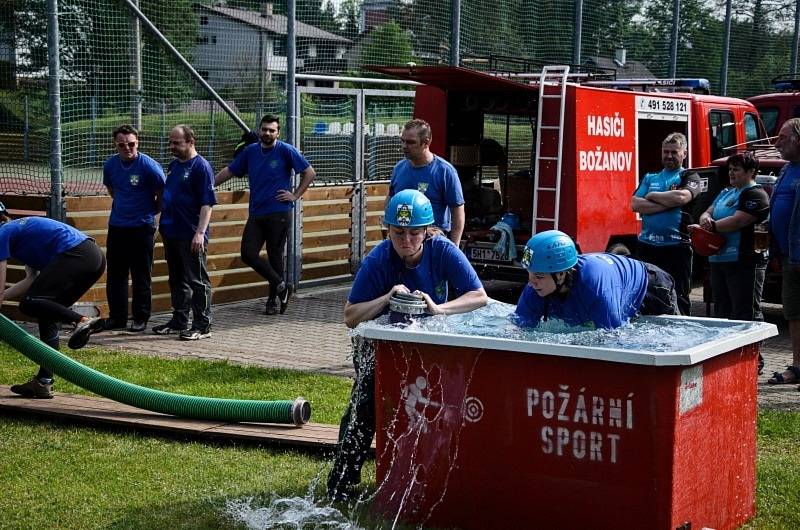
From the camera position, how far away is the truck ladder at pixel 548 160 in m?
12.1

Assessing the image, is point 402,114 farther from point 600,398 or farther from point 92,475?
point 600,398

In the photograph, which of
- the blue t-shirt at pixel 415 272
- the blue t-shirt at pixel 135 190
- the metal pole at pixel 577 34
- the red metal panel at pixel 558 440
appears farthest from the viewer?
the metal pole at pixel 577 34

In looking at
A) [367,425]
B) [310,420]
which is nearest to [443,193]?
[310,420]

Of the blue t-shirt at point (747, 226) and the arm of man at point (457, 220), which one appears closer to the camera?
the blue t-shirt at point (747, 226)

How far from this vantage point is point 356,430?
6.16 meters

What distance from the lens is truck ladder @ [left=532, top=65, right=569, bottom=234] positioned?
12.1 m

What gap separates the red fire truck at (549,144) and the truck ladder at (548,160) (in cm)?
1

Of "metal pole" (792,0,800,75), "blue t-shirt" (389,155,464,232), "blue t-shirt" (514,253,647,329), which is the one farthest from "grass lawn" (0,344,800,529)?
"metal pole" (792,0,800,75)

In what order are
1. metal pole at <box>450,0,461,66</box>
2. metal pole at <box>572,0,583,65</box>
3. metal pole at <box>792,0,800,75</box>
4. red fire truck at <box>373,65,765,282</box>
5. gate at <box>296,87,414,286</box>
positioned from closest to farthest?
red fire truck at <box>373,65,765,282</box>
gate at <box>296,87,414,286</box>
metal pole at <box>450,0,461,66</box>
metal pole at <box>572,0,583,65</box>
metal pole at <box>792,0,800,75</box>

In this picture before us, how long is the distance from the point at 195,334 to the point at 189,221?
1.10 metres

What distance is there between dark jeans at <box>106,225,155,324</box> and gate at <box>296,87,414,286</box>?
7.99 feet

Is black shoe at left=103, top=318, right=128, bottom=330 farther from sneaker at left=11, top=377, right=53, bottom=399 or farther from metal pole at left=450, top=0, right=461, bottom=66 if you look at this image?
metal pole at left=450, top=0, right=461, bottom=66

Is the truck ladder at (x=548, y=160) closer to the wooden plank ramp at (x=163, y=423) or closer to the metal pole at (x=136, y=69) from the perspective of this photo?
the metal pole at (x=136, y=69)

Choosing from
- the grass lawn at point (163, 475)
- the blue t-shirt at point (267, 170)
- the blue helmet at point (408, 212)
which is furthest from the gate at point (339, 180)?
the blue helmet at point (408, 212)
